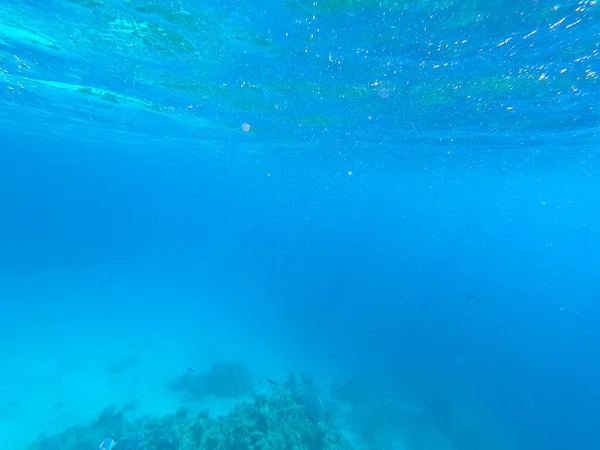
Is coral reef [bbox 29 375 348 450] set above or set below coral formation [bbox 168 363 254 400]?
above

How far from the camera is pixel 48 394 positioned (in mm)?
18828

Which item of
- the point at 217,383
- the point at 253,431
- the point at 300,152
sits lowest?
the point at 217,383

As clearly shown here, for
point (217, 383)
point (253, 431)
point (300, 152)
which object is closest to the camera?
point (253, 431)

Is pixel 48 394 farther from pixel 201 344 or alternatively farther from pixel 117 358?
pixel 201 344

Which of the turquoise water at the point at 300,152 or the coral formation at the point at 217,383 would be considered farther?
the coral formation at the point at 217,383

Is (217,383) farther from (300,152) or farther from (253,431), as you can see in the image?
(300,152)

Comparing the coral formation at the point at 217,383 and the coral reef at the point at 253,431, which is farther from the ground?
the coral reef at the point at 253,431

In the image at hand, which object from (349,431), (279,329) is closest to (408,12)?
(349,431)

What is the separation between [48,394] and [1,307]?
21.4 metres

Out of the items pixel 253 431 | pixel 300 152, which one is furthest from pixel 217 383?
pixel 300 152

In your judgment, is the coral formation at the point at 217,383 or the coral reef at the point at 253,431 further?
the coral formation at the point at 217,383

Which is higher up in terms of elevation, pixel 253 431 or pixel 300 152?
pixel 300 152

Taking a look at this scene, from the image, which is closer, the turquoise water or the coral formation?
the turquoise water

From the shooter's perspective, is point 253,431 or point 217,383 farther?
point 217,383
